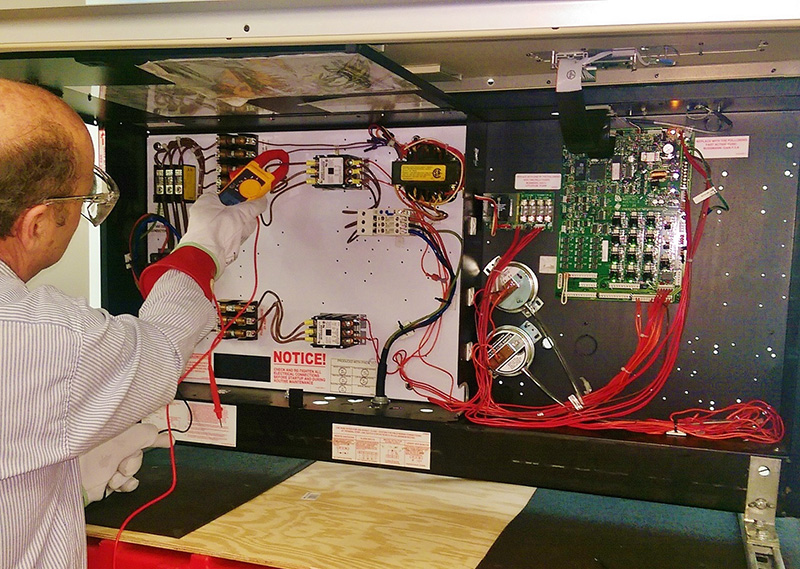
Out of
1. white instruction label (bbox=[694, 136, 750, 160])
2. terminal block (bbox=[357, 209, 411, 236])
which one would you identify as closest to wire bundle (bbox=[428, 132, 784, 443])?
white instruction label (bbox=[694, 136, 750, 160])

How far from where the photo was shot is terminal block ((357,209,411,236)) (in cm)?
151

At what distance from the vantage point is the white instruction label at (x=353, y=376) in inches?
61.1

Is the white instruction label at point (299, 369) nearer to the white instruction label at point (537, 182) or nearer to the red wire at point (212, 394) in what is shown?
the red wire at point (212, 394)

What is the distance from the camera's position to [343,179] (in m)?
1.50

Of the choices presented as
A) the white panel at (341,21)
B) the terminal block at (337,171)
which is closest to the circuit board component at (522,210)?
the terminal block at (337,171)

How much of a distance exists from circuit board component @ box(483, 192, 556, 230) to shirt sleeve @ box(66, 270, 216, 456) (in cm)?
70

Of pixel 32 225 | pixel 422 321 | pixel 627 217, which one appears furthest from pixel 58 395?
pixel 627 217

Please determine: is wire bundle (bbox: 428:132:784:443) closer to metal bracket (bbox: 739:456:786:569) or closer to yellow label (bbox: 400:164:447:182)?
metal bracket (bbox: 739:456:786:569)

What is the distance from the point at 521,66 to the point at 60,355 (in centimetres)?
93

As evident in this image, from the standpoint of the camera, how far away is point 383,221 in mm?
1525

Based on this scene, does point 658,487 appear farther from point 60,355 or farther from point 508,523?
point 60,355

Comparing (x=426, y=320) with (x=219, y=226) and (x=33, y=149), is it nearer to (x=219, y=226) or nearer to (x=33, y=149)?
(x=219, y=226)

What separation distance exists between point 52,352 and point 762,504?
3.82 ft

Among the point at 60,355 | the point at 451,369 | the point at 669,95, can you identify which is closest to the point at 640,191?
the point at 669,95
